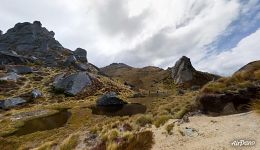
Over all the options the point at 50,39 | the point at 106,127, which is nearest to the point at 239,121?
the point at 106,127

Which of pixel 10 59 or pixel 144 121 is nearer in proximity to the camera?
pixel 144 121

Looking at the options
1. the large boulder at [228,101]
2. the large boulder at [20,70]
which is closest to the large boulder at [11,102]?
the large boulder at [20,70]

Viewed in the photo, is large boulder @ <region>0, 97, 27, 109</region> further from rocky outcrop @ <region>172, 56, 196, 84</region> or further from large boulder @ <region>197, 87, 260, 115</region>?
large boulder @ <region>197, 87, 260, 115</region>

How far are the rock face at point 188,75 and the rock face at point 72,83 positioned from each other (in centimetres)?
4200

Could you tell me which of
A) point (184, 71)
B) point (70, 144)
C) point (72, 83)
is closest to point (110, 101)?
point (72, 83)

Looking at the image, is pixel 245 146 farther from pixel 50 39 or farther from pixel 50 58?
pixel 50 39

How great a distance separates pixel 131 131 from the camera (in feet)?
74.4

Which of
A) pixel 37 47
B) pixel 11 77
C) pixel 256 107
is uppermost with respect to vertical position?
pixel 37 47

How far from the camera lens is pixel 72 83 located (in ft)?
344

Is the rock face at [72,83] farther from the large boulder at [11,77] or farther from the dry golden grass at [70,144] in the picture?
the dry golden grass at [70,144]

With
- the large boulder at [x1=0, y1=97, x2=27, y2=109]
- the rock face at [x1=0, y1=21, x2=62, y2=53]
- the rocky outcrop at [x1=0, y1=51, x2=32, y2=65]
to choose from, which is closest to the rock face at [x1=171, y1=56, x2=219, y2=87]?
the large boulder at [x1=0, y1=97, x2=27, y2=109]

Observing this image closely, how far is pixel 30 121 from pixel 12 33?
15925cm

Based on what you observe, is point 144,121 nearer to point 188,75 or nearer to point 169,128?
point 169,128

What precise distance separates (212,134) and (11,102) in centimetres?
7687
